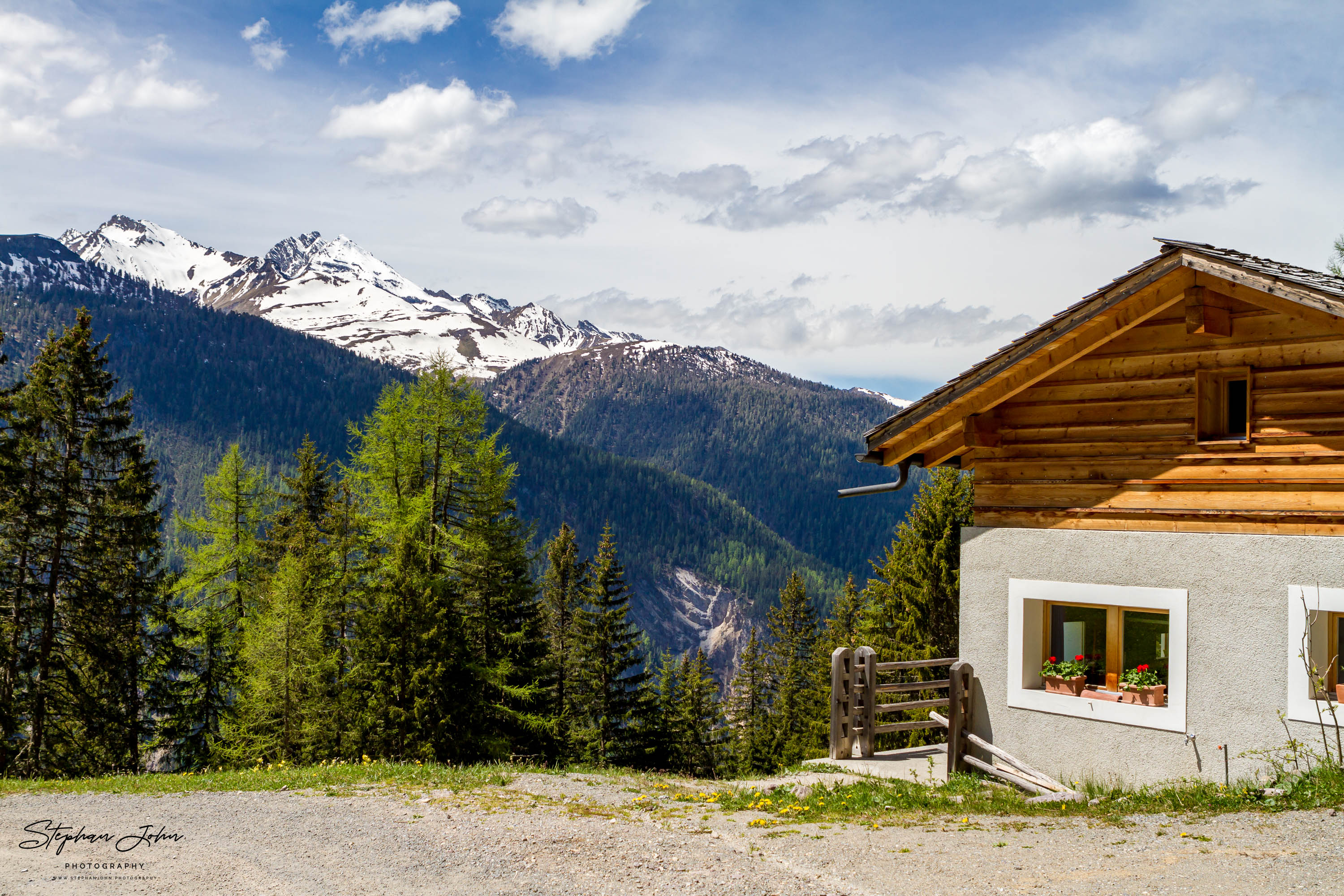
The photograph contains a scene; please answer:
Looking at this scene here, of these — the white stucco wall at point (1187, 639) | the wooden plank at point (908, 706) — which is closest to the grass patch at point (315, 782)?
the wooden plank at point (908, 706)

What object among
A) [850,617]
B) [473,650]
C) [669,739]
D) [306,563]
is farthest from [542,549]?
[850,617]

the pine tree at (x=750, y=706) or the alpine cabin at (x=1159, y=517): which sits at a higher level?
the alpine cabin at (x=1159, y=517)

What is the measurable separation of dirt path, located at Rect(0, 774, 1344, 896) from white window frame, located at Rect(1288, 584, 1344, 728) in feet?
5.92

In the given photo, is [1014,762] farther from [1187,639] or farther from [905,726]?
[1187,639]

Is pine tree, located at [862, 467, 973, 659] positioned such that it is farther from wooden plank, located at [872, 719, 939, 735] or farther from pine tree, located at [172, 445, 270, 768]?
pine tree, located at [172, 445, 270, 768]

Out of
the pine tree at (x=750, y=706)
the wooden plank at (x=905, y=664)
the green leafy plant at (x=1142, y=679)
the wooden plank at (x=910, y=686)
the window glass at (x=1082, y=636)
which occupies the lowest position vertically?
the pine tree at (x=750, y=706)

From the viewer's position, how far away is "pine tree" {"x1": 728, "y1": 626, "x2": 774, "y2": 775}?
178ft

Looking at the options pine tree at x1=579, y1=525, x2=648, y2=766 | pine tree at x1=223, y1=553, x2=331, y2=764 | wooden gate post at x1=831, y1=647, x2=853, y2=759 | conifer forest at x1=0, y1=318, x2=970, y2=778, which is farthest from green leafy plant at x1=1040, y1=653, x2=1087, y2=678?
pine tree at x1=579, y1=525, x2=648, y2=766

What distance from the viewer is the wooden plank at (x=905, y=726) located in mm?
12172

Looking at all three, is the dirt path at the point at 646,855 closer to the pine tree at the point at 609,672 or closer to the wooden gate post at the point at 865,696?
the wooden gate post at the point at 865,696

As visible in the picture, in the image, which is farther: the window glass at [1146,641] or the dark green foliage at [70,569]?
the dark green foliage at [70,569]

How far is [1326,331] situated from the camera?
373 inches

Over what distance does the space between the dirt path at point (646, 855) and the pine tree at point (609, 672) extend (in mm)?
30880

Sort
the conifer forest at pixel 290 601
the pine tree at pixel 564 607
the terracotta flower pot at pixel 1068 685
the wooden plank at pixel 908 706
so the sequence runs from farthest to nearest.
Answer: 1. the pine tree at pixel 564 607
2. the conifer forest at pixel 290 601
3. the wooden plank at pixel 908 706
4. the terracotta flower pot at pixel 1068 685
